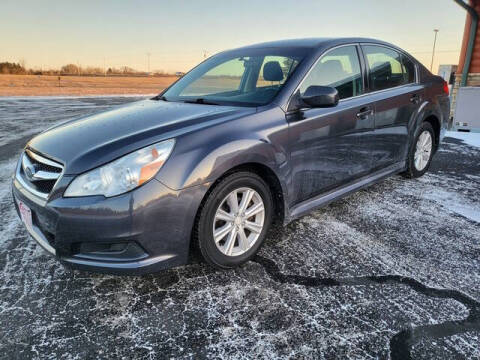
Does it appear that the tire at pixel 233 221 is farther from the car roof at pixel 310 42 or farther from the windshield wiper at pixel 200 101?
the car roof at pixel 310 42

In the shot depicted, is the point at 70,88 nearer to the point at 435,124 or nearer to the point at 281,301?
the point at 435,124

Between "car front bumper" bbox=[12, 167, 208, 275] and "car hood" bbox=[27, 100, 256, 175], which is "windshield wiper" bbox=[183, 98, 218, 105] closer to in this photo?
"car hood" bbox=[27, 100, 256, 175]

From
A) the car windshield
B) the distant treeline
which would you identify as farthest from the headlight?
the distant treeline

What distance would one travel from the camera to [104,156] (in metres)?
2.22

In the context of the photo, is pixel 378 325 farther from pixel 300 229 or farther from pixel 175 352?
pixel 300 229

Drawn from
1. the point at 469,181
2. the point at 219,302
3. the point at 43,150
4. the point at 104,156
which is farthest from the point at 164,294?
the point at 469,181

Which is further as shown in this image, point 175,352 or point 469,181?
point 469,181

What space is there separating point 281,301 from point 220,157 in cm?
98

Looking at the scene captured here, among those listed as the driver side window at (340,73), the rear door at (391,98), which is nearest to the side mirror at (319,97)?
the driver side window at (340,73)

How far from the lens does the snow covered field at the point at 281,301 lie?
1.95 m

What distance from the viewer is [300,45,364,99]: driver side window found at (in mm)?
3146

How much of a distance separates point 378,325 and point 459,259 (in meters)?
1.19

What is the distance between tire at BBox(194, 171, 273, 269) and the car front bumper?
130 mm

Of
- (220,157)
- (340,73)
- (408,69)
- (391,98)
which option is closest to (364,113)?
(340,73)
